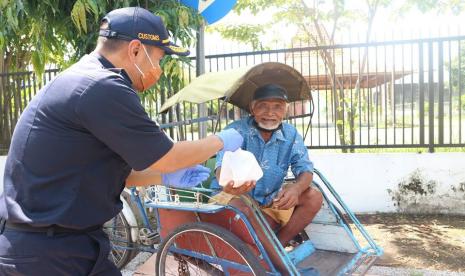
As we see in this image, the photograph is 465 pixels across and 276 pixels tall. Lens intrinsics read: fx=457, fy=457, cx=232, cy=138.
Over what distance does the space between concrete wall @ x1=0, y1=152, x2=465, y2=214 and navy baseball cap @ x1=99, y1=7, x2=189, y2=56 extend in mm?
4226

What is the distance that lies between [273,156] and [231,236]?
977 millimetres

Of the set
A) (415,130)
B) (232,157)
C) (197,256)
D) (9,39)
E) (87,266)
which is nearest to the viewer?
(87,266)

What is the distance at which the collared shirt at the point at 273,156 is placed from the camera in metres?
3.47

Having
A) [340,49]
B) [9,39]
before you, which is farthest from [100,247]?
[340,49]

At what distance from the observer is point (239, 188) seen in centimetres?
265

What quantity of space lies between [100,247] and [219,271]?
1.56 m

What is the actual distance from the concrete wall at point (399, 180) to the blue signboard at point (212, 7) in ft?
8.39

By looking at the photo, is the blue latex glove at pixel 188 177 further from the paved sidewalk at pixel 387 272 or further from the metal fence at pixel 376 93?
the metal fence at pixel 376 93

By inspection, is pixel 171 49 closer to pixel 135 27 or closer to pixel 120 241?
pixel 135 27

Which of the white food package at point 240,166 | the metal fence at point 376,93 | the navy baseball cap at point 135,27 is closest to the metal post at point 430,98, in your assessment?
the metal fence at point 376,93

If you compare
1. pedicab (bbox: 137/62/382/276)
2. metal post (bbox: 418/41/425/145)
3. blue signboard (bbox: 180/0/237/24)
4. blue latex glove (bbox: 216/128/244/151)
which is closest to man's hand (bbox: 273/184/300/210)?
pedicab (bbox: 137/62/382/276)

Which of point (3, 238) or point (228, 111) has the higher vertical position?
point (228, 111)

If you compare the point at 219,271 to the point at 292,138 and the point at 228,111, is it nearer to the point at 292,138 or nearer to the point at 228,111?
the point at 292,138

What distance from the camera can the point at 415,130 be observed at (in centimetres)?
571
